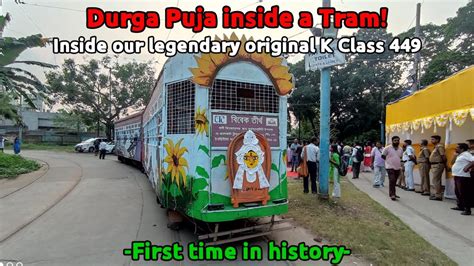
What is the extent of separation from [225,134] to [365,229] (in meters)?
3.28

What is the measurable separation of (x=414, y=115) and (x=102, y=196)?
11.2 meters

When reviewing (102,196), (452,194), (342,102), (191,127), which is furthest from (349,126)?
(191,127)

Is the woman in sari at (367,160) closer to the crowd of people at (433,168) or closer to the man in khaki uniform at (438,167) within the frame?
the crowd of people at (433,168)

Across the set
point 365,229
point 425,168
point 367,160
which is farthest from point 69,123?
point 365,229

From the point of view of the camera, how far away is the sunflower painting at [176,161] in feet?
17.0

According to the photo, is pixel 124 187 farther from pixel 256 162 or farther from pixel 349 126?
pixel 349 126

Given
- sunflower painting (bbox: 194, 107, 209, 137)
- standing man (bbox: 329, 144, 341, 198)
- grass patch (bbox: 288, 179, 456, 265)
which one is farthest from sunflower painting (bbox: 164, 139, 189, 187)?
standing man (bbox: 329, 144, 341, 198)

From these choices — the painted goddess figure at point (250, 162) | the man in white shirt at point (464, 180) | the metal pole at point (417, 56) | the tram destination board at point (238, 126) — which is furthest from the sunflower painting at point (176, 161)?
the metal pole at point (417, 56)

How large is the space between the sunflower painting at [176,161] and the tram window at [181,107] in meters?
0.26

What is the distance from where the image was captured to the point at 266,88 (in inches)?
215

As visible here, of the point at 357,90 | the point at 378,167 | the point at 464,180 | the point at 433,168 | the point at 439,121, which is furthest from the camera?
the point at 357,90

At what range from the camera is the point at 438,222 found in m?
6.65

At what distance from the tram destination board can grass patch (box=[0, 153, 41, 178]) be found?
11.8 metres

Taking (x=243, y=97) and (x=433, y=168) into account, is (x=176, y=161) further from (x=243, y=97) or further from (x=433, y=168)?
(x=433, y=168)
